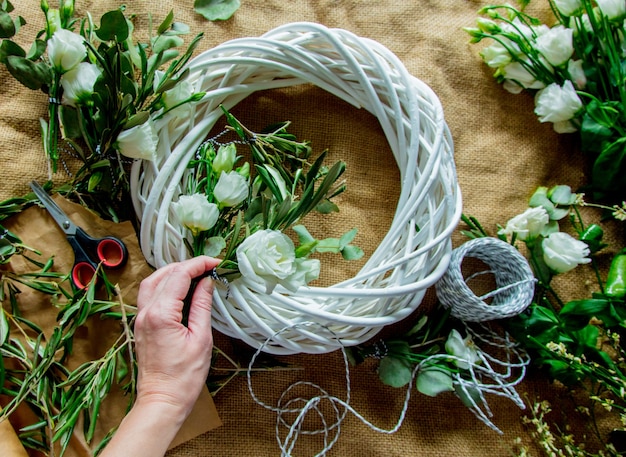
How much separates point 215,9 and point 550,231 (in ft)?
2.23

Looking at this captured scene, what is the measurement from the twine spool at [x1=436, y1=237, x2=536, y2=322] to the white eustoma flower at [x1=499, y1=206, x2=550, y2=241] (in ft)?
0.19

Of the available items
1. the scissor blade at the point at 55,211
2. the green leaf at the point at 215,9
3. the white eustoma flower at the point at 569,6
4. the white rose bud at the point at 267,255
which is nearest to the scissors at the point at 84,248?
the scissor blade at the point at 55,211

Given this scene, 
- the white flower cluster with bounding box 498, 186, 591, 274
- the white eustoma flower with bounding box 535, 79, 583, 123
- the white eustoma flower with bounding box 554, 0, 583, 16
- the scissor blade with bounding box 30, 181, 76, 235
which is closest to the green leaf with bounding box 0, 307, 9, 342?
the scissor blade with bounding box 30, 181, 76, 235

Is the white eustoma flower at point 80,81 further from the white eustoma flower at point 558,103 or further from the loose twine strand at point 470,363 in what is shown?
the white eustoma flower at point 558,103

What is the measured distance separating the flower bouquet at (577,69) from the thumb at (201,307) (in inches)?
24.4

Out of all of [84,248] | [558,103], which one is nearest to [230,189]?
[84,248]

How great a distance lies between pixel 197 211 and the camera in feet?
2.07

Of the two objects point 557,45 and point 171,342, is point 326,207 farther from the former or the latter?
point 557,45

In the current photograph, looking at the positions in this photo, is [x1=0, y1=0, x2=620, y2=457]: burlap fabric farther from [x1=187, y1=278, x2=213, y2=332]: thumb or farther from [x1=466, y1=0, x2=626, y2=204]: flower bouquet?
[x1=187, y1=278, x2=213, y2=332]: thumb

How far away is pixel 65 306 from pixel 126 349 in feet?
0.36

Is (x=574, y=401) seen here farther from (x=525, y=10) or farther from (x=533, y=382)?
(x=525, y=10)

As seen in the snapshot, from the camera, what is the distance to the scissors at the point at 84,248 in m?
0.73

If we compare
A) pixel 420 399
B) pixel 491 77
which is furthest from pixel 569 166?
pixel 420 399

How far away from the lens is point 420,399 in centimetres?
85
